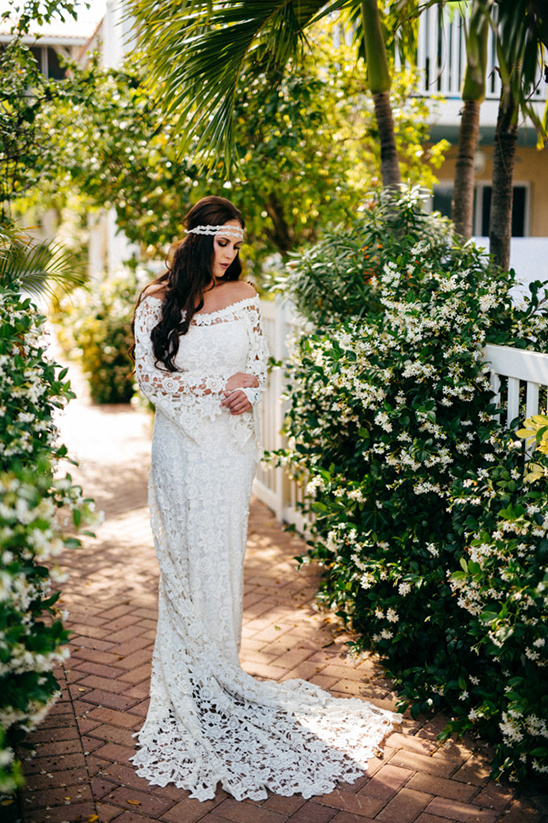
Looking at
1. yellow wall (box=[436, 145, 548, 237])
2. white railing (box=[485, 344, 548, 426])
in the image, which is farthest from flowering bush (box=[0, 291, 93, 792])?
yellow wall (box=[436, 145, 548, 237])

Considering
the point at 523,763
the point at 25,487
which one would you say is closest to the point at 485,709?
the point at 523,763

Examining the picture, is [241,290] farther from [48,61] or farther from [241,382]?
[48,61]

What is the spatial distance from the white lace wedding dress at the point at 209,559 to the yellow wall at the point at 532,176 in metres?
8.34

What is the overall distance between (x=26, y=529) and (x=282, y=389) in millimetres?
4204

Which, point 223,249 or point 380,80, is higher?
point 380,80

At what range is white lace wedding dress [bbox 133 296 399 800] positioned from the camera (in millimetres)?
3250

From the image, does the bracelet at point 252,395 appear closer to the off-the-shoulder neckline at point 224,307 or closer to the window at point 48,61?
the off-the-shoulder neckline at point 224,307

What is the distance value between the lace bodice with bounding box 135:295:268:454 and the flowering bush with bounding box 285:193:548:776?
1.90 ft

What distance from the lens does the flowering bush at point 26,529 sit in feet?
6.18

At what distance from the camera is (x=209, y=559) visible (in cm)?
345

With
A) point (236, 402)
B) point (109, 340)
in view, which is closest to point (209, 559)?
point (236, 402)

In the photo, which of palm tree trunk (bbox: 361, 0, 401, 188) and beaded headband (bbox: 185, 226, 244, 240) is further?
palm tree trunk (bbox: 361, 0, 401, 188)

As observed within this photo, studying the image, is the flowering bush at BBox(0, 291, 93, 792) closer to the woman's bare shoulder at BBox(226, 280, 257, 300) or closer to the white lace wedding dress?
the white lace wedding dress

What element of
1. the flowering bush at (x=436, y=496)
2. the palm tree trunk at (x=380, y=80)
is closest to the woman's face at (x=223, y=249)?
the flowering bush at (x=436, y=496)
